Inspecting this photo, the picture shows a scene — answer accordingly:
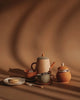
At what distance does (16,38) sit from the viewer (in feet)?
8.34

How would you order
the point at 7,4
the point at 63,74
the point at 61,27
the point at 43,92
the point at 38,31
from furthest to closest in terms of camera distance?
the point at 7,4 < the point at 38,31 < the point at 61,27 < the point at 63,74 < the point at 43,92

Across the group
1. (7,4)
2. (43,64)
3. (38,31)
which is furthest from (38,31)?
(43,64)

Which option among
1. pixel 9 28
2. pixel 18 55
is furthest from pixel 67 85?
pixel 9 28

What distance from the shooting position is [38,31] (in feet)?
8.15

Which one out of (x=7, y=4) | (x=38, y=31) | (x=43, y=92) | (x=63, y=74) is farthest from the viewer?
(x=7, y=4)

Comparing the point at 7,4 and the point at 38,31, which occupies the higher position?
the point at 7,4

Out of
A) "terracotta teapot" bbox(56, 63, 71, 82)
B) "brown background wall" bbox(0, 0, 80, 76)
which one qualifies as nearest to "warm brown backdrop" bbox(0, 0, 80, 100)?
"brown background wall" bbox(0, 0, 80, 76)

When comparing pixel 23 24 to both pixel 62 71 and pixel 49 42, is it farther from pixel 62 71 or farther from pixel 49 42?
pixel 62 71

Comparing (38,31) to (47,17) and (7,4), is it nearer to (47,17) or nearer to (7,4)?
(47,17)

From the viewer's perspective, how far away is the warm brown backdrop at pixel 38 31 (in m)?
2.26

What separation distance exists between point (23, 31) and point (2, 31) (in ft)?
0.95

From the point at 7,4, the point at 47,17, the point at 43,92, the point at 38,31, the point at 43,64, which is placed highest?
the point at 7,4

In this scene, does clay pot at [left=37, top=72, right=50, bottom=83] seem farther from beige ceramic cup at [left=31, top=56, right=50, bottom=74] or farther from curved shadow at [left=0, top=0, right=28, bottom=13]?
curved shadow at [left=0, top=0, right=28, bottom=13]

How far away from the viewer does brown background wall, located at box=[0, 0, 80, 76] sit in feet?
7.40
